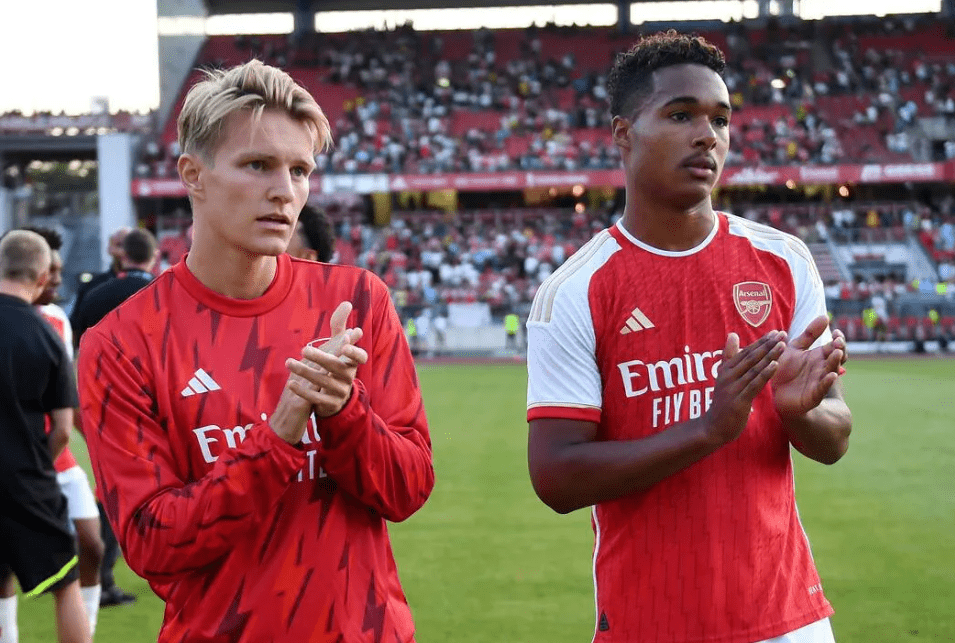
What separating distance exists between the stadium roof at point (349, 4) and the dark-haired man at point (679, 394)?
4454cm

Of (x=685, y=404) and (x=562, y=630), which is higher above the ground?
(x=685, y=404)

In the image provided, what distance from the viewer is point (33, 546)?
4.50m

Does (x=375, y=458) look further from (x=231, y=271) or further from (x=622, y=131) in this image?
(x=622, y=131)

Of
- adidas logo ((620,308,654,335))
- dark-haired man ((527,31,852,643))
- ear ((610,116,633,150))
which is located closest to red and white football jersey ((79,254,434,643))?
dark-haired man ((527,31,852,643))

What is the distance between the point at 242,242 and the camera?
7.53ft

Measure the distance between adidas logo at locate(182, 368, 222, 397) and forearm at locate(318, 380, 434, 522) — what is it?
1.00 ft

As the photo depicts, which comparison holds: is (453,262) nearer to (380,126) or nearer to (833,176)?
(380,126)

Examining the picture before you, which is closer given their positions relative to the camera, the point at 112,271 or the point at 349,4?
the point at 112,271

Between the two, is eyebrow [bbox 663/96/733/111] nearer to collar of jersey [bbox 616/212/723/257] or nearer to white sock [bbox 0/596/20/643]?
collar of jersey [bbox 616/212/723/257]

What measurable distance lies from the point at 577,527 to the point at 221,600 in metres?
6.59

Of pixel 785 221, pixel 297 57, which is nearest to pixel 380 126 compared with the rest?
pixel 297 57

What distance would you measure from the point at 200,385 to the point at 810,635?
66.1 inches

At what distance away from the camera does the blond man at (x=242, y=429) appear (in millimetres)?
2158

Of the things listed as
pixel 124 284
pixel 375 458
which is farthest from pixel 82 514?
pixel 375 458
